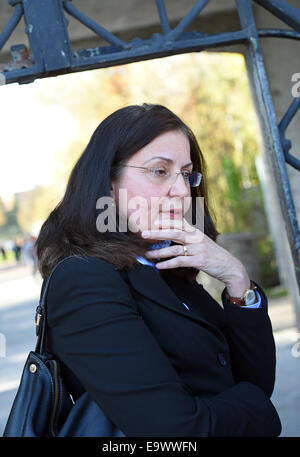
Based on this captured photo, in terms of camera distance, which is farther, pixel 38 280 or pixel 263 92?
pixel 38 280

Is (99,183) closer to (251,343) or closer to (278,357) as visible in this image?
(251,343)

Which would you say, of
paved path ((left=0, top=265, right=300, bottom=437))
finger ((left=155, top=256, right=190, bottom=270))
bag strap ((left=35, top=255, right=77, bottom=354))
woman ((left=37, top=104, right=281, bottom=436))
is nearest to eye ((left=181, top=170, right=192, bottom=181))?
woman ((left=37, top=104, right=281, bottom=436))

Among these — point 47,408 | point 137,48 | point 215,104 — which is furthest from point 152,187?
point 215,104

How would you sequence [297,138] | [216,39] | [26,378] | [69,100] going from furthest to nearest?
[69,100], [297,138], [216,39], [26,378]

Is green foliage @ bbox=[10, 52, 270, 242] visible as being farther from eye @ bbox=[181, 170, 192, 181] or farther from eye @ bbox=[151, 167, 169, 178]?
eye @ bbox=[151, 167, 169, 178]

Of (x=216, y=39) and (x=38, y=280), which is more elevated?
(x=216, y=39)

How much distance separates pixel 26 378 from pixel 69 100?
24133 mm

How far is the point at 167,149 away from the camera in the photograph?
2.21 m

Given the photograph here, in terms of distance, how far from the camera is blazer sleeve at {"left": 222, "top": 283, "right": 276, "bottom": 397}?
2213 mm

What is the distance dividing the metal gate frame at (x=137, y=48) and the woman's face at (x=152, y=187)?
30.5 inches
